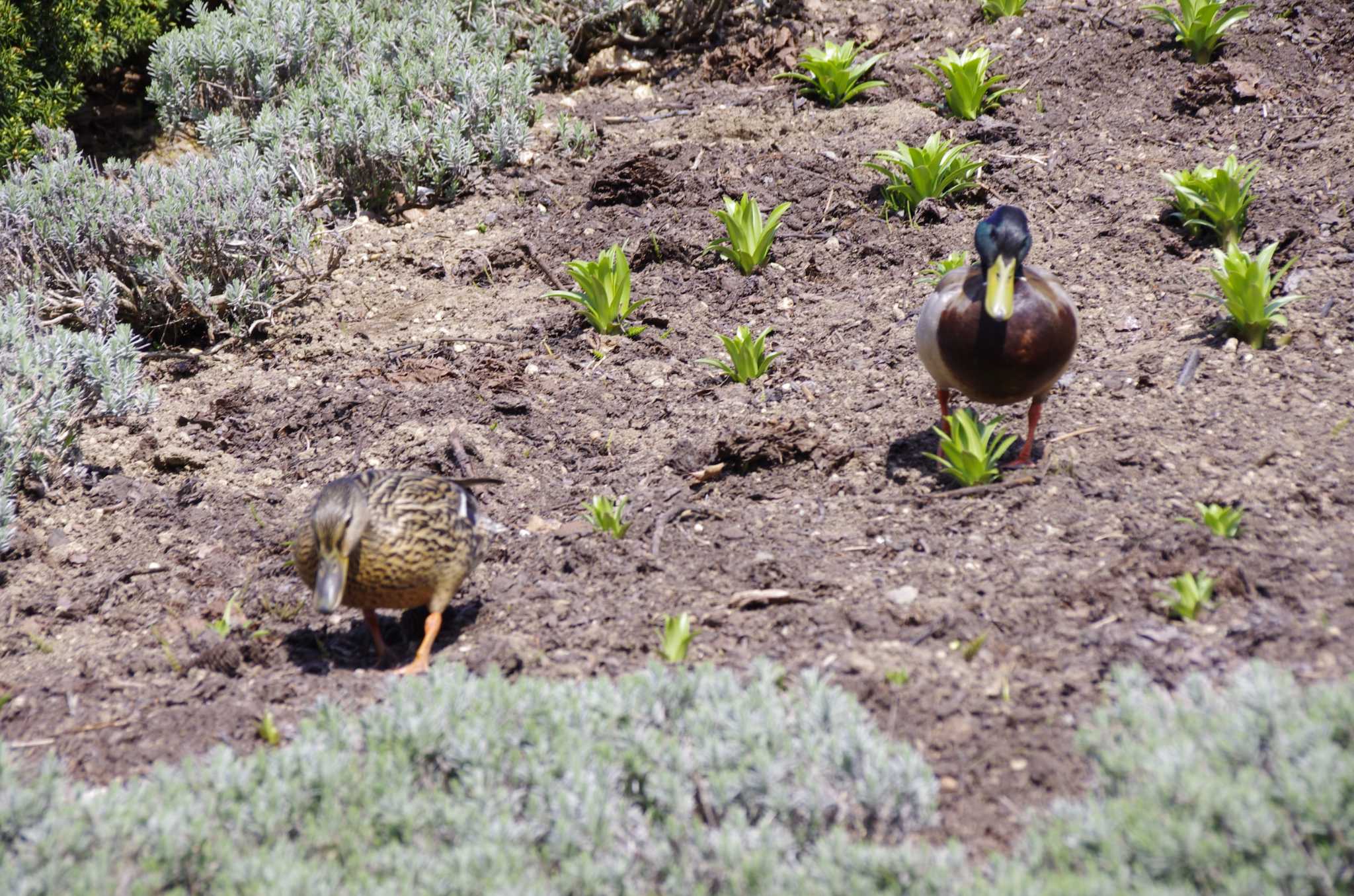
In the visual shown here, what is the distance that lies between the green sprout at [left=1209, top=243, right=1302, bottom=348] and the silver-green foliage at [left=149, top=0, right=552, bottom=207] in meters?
4.10

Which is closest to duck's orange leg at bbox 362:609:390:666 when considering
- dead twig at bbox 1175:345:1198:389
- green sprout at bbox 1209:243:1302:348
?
dead twig at bbox 1175:345:1198:389

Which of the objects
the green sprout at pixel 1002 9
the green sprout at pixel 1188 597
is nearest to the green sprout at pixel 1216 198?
the green sprout at pixel 1002 9

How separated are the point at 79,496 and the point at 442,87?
11.7 feet

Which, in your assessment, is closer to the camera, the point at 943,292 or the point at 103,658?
the point at 103,658

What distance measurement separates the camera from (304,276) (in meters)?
6.02

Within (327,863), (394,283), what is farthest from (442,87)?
(327,863)

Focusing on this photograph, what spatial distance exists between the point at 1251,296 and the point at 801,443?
74.7 inches

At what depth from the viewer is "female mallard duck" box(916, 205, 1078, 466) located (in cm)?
389

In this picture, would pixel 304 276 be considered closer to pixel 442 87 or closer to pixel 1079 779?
pixel 442 87

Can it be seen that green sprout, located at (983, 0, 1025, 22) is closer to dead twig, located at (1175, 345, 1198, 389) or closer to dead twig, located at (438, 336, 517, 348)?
dead twig, located at (1175, 345, 1198, 389)

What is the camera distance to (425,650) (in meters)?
3.57

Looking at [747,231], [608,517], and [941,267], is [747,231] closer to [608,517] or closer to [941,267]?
[941,267]

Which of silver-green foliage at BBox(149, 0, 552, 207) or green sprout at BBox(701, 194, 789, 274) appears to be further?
silver-green foliage at BBox(149, 0, 552, 207)

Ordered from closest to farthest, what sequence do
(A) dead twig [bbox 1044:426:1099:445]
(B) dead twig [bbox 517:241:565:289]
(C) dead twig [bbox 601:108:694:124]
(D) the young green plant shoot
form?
(D) the young green plant shoot < (A) dead twig [bbox 1044:426:1099:445] < (B) dead twig [bbox 517:241:565:289] < (C) dead twig [bbox 601:108:694:124]
